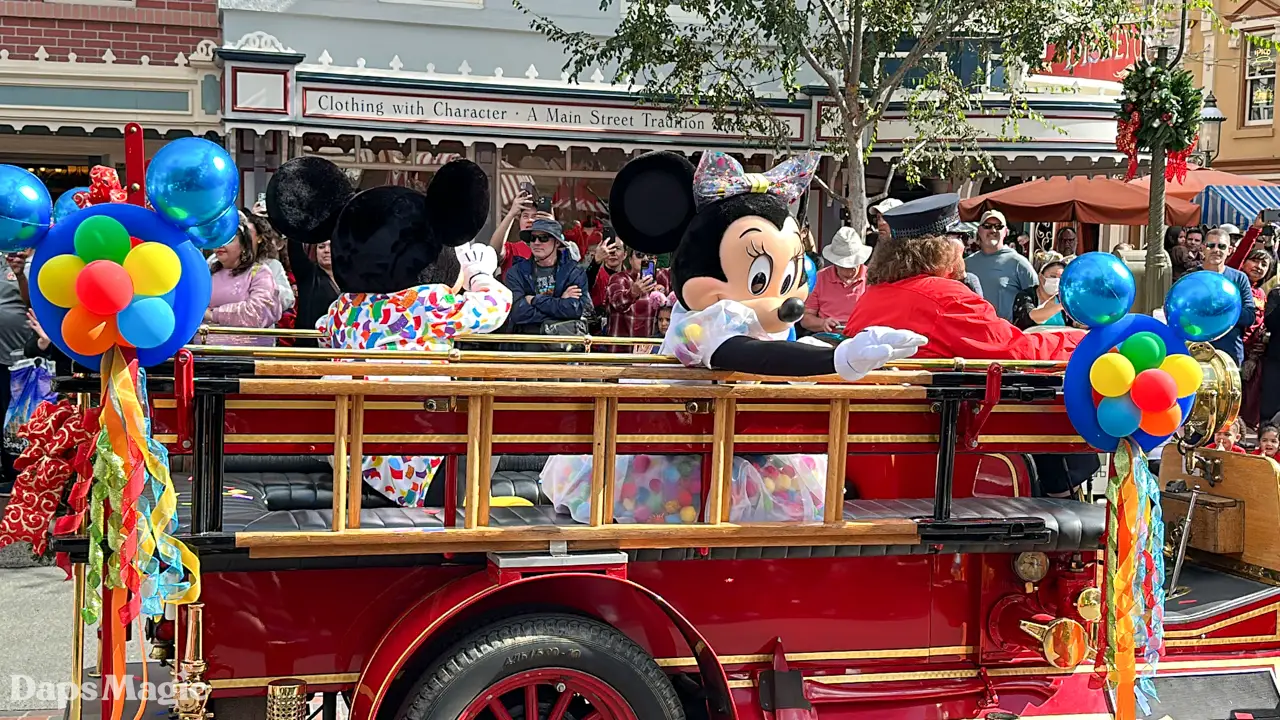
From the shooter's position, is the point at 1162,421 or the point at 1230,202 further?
the point at 1230,202

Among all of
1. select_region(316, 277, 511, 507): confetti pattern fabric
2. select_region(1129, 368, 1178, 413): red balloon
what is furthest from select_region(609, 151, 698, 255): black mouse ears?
select_region(1129, 368, 1178, 413): red balloon

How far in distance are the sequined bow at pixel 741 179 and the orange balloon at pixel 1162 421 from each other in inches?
44.0

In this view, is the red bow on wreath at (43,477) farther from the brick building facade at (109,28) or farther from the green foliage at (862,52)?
the brick building facade at (109,28)

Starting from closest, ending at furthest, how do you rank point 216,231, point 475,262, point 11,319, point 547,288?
point 216,231
point 475,262
point 11,319
point 547,288

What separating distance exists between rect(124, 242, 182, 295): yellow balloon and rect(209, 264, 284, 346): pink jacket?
355 centimetres

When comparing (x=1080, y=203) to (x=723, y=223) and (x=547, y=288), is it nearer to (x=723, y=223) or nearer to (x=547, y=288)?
(x=547, y=288)

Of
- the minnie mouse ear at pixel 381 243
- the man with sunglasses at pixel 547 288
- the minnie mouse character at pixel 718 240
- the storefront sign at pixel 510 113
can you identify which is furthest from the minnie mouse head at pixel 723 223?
the storefront sign at pixel 510 113

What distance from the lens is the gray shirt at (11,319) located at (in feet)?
20.7

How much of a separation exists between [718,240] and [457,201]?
895 millimetres

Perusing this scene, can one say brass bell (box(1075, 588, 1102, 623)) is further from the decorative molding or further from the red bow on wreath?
the decorative molding

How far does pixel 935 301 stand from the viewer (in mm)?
3875

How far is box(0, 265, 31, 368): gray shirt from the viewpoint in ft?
20.7

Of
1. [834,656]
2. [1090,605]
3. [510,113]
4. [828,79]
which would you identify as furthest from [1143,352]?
[510,113]

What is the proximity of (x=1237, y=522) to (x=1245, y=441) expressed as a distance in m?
3.94
